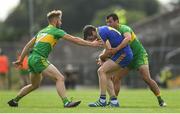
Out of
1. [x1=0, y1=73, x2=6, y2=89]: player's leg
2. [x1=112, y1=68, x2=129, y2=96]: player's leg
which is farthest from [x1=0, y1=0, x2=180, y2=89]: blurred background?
[x1=112, y1=68, x2=129, y2=96]: player's leg

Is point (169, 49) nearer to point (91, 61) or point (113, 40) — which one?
point (91, 61)

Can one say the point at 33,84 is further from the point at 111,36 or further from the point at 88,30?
the point at 111,36

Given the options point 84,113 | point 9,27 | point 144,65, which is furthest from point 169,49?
point 9,27

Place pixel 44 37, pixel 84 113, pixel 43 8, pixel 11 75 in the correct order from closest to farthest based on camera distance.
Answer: pixel 84 113 → pixel 44 37 → pixel 11 75 → pixel 43 8

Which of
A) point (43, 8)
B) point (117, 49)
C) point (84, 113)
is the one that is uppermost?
point (43, 8)

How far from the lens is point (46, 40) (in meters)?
19.8

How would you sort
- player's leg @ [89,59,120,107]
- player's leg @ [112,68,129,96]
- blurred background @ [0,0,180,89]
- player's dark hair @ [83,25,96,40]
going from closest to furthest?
player's dark hair @ [83,25,96,40] < player's leg @ [89,59,120,107] < player's leg @ [112,68,129,96] < blurred background @ [0,0,180,89]

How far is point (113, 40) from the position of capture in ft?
66.0

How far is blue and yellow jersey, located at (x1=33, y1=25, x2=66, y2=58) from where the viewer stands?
19703 mm

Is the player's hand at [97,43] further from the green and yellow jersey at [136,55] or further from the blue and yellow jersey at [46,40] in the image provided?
the green and yellow jersey at [136,55]

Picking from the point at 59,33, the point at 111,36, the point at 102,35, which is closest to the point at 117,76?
the point at 111,36

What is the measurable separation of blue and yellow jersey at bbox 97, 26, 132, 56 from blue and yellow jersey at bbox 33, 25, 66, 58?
94 cm

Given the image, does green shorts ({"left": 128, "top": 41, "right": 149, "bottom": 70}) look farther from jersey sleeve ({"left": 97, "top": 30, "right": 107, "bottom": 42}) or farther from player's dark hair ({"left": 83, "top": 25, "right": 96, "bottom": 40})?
player's dark hair ({"left": 83, "top": 25, "right": 96, "bottom": 40})

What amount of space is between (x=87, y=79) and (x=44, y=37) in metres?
30.5
